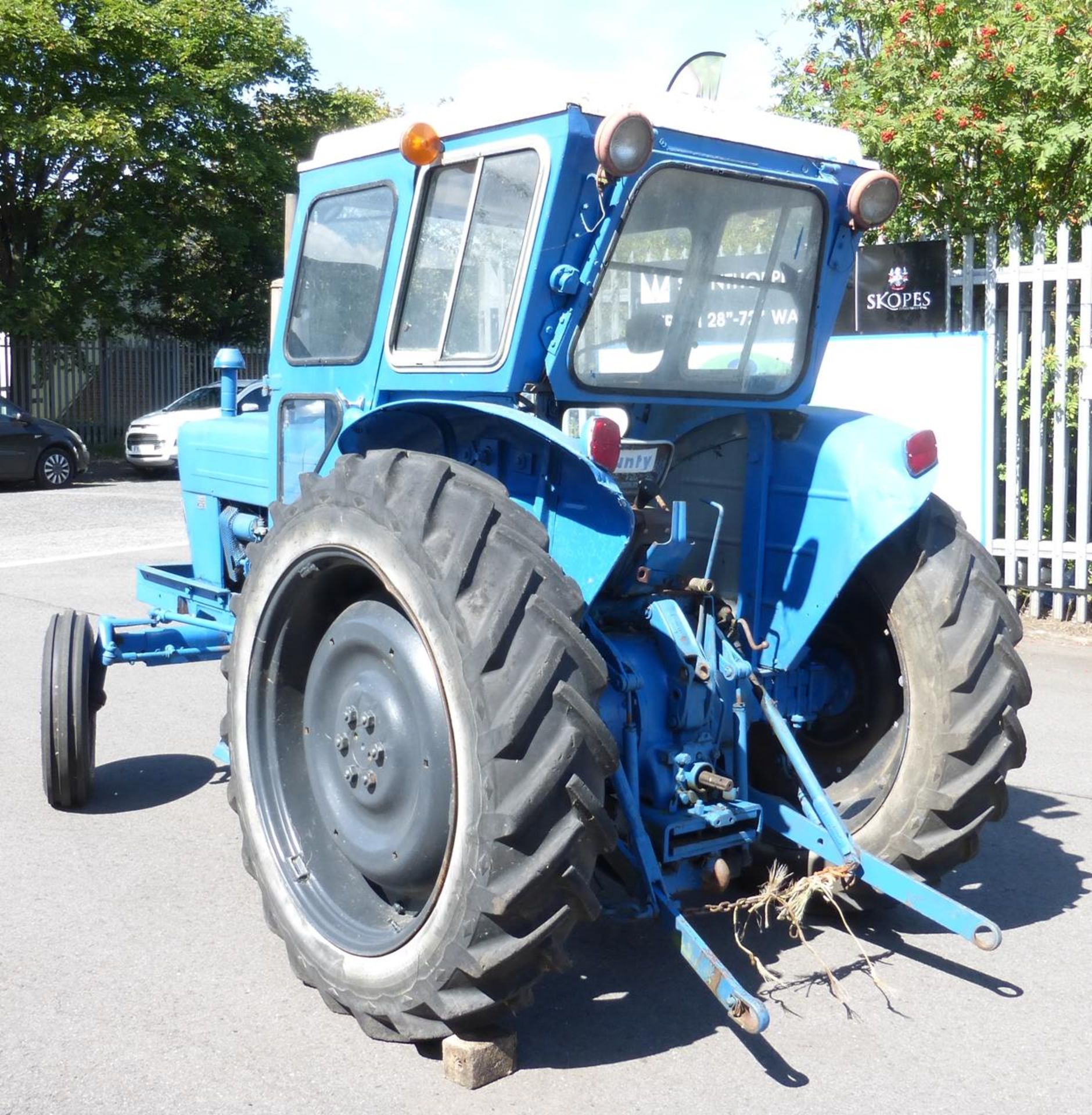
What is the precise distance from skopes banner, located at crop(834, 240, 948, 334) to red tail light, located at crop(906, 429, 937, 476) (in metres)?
5.42

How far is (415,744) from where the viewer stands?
3307mm

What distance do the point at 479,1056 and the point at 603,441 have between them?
1.51 metres

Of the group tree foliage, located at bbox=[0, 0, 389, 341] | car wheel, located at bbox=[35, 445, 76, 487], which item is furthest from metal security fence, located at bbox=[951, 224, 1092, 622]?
tree foliage, located at bbox=[0, 0, 389, 341]

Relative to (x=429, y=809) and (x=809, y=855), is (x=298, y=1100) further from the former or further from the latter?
(x=809, y=855)

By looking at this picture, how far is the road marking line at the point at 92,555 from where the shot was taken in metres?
11.4

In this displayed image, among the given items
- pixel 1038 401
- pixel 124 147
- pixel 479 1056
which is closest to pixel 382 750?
pixel 479 1056

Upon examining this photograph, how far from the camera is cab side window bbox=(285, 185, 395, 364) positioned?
407 cm

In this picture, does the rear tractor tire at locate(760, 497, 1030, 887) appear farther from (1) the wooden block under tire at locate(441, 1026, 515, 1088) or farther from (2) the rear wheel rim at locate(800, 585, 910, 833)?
(1) the wooden block under tire at locate(441, 1026, 515, 1088)

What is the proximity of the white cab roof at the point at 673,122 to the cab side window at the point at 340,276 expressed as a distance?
19 centimetres

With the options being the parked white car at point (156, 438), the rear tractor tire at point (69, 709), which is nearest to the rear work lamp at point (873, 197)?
the rear tractor tire at point (69, 709)

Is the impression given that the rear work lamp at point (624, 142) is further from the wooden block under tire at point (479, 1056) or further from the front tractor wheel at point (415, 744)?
the wooden block under tire at point (479, 1056)

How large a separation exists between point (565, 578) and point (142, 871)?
7.86 ft

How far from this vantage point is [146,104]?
2131cm

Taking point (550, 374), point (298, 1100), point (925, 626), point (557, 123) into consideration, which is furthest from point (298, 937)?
point (557, 123)
